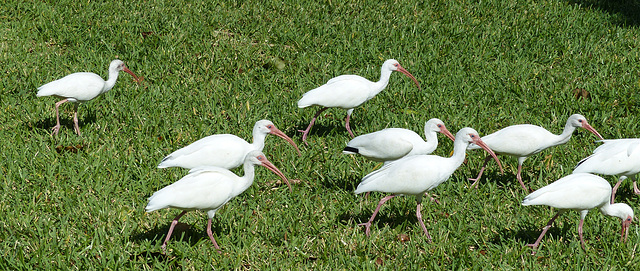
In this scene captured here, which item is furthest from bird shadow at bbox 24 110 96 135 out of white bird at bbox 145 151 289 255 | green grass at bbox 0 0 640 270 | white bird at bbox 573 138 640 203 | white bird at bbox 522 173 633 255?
white bird at bbox 573 138 640 203

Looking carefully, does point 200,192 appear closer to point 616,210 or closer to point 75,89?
point 75,89

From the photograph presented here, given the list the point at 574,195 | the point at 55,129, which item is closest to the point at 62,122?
the point at 55,129

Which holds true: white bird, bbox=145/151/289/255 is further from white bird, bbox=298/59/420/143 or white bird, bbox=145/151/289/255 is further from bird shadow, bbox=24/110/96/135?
bird shadow, bbox=24/110/96/135

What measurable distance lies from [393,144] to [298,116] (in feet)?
5.75

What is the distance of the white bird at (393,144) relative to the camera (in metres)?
5.49

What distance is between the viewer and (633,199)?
5555 mm

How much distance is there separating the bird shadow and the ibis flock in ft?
0.73

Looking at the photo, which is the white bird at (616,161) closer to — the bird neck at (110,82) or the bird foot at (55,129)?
the bird neck at (110,82)

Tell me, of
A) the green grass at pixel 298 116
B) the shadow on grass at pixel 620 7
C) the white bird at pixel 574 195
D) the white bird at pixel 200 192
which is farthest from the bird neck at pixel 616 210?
the shadow on grass at pixel 620 7

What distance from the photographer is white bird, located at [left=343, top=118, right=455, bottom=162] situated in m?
5.49

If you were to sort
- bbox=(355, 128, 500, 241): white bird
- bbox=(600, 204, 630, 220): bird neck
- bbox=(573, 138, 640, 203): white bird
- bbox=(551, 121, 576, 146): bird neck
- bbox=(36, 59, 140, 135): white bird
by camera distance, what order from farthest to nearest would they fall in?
bbox=(36, 59, 140, 135): white bird, bbox=(551, 121, 576, 146): bird neck, bbox=(573, 138, 640, 203): white bird, bbox=(355, 128, 500, 241): white bird, bbox=(600, 204, 630, 220): bird neck

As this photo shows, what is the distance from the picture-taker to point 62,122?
6715 millimetres

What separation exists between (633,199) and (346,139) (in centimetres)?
255

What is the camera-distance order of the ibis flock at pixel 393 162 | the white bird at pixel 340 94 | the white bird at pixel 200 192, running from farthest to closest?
the white bird at pixel 340 94
the ibis flock at pixel 393 162
the white bird at pixel 200 192
